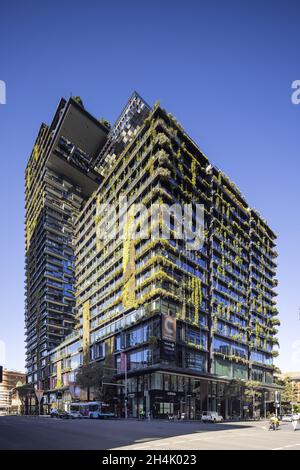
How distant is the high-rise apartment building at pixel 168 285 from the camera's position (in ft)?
248

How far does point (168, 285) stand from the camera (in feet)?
248

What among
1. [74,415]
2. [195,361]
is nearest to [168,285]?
[195,361]

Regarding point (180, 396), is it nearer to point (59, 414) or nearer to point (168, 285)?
point (168, 285)

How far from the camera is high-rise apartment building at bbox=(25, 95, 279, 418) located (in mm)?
75625

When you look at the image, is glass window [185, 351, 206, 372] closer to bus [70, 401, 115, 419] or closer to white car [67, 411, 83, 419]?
bus [70, 401, 115, 419]

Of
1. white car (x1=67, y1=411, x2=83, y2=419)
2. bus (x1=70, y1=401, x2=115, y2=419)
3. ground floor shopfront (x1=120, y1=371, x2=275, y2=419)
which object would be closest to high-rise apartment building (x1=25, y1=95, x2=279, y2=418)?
ground floor shopfront (x1=120, y1=371, x2=275, y2=419)

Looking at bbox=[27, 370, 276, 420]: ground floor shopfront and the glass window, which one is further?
the glass window

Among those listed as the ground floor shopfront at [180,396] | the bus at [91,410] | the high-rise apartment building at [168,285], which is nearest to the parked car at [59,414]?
the bus at [91,410]

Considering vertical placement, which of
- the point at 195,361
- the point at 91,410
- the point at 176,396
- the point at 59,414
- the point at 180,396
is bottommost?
the point at 59,414

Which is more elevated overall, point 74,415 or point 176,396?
point 176,396

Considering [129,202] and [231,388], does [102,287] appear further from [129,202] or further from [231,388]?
[231,388]

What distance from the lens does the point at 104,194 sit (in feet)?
348

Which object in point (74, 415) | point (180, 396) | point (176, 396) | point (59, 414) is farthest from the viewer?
point (180, 396)

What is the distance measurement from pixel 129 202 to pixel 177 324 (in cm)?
2775
